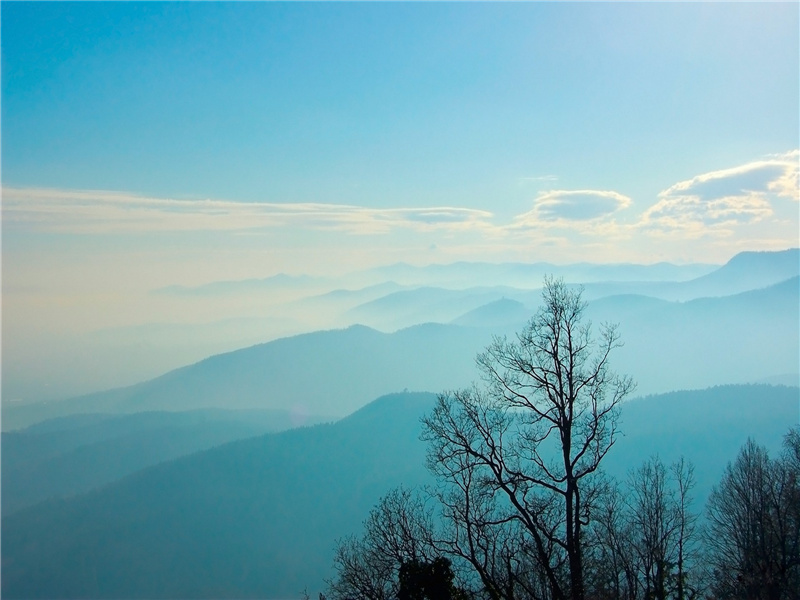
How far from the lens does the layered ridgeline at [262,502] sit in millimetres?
134000

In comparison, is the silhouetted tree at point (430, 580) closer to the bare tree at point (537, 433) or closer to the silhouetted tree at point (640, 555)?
the bare tree at point (537, 433)

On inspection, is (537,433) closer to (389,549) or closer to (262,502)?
(389,549)

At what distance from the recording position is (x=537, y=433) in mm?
10180

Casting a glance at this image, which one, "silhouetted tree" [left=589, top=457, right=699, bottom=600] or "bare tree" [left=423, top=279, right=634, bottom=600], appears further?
"silhouetted tree" [left=589, top=457, right=699, bottom=600]

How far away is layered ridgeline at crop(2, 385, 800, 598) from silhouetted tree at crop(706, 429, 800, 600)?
101 meters

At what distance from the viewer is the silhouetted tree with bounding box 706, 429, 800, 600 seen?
48.5 feet

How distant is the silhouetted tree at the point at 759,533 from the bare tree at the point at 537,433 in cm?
769

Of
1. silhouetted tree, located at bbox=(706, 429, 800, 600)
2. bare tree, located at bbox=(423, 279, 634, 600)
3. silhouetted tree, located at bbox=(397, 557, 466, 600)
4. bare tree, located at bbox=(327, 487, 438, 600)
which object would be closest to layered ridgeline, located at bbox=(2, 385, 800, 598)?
silhouetted tree, located at bbox=(706, 429, 800, 600)

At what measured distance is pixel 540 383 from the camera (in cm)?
979

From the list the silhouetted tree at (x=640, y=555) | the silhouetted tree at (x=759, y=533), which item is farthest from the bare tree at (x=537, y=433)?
the silhouetted tree at (x=759, y=533)

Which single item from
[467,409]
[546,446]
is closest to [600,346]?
[467,409]

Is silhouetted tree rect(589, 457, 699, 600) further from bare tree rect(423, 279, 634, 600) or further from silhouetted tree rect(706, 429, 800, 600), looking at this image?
bare tree rect(423, 279, 634, 600)

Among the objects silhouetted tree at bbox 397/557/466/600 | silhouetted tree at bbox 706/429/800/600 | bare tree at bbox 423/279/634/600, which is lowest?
silhouetted tree at bbox 706/429/800/600

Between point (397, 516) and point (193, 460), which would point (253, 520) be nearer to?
point (193, 460)
